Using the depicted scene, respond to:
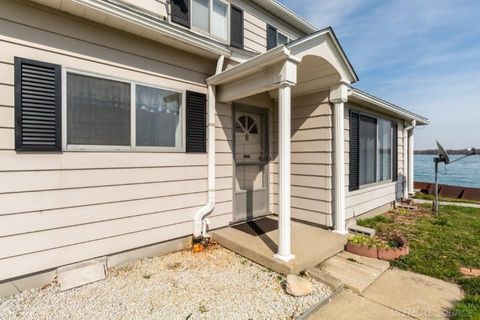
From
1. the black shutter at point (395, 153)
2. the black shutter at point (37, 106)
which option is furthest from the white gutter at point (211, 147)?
the black shutter at point (395, 153)

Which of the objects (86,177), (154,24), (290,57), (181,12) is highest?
(181,12)

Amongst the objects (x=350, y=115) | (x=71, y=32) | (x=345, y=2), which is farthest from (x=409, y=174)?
(x=71, y=32)

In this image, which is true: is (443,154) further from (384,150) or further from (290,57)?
(290,57)

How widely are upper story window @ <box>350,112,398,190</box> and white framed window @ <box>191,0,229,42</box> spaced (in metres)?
3.11

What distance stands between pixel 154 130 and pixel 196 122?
2.21ft

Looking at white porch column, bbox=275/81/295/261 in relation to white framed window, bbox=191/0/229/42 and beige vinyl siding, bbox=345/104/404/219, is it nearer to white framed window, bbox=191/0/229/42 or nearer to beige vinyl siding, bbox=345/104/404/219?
beige vinyl siding, bbox=345/104/404/219

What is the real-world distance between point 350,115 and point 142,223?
4305 mm

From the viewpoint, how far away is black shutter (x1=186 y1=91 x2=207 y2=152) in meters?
3.83

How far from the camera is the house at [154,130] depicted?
260 centimetres

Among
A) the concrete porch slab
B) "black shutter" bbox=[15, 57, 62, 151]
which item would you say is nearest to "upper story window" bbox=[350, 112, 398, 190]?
the concrete porch slab

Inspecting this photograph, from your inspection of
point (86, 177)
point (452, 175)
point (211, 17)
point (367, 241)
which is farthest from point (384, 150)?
point (452, 175)

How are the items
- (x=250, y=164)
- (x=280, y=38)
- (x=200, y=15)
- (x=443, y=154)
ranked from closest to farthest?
1. (x=200, y=15)
2. (x=250, y=164)
3. (x=280, y=38)
4. (x=443, y=154)

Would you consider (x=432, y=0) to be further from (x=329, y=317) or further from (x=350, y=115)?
(x=329, y=317)

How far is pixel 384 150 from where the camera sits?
6383 mm
